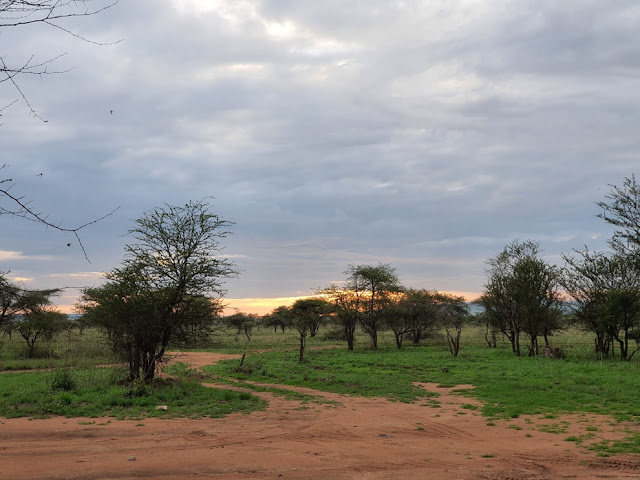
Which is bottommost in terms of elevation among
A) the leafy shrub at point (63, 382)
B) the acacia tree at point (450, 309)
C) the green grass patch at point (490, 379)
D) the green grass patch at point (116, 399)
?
the green grass patch at point (490, 379)

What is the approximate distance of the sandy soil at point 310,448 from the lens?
336 inches

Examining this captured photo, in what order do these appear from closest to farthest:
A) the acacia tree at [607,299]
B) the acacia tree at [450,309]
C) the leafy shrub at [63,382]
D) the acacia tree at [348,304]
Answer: the leafy shrub at [63,382], the acacia tree at [607,299], the acacia tree at [348,304], the acacia tree at [450,309]

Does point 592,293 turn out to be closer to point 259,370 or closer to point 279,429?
point 259,370

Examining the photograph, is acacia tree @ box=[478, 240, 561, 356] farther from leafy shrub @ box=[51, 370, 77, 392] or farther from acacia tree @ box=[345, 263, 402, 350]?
leafy shrub @ box=[51, 370, 77, 392]

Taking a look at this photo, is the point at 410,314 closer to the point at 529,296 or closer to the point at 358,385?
the point at 529,296

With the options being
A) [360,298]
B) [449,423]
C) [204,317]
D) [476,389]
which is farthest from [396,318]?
[449,423]

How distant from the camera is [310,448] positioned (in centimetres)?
1026

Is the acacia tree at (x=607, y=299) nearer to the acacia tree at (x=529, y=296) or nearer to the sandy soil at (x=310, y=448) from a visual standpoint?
the acacia tree at (x=529, y=296)

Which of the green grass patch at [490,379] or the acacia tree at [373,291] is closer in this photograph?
the green grass patch at [490,379]

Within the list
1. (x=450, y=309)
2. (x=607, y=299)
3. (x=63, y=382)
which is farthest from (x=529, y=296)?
(x=63, y=382)

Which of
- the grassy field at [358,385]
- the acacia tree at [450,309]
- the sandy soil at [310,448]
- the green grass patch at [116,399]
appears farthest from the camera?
the acacia tree at [450,309]

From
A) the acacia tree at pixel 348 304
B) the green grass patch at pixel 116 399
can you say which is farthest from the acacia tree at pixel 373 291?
the green grass patch at pixel 116 399

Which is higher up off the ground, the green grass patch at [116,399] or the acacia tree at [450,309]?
the acacia tree at [450,309]

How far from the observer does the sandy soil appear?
853 cm
